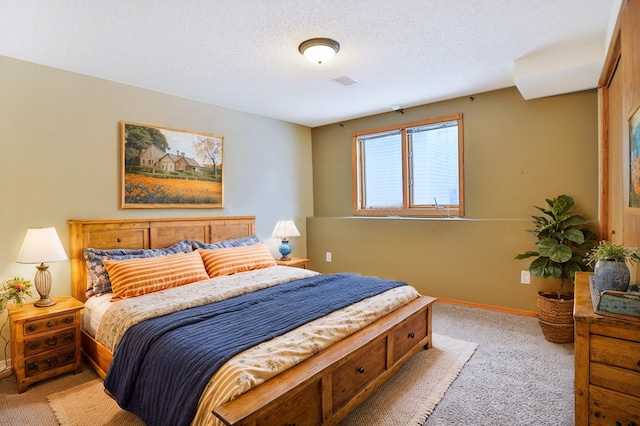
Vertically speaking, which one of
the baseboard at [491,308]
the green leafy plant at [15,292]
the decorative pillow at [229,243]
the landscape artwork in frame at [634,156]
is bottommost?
the baseboard at [491,308]

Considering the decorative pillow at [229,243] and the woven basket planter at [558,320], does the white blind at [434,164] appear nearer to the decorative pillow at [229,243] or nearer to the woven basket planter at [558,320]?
the woven basket planter at [558,320]

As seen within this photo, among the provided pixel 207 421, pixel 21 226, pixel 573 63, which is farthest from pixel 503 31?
pixel 21 226

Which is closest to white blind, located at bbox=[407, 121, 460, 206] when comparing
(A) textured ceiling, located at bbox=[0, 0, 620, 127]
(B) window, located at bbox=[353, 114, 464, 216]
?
(B) window, located at bbox=[353, 114, 464, 216]

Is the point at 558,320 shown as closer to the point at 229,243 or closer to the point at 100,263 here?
the point at 229,243

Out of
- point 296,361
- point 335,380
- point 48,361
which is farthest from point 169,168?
point 335,380

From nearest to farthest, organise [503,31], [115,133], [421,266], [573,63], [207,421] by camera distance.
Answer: [207,421]
[503,31]
[573,63]
[115,133]
[421,266]

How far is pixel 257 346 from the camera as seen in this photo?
67.2 inches

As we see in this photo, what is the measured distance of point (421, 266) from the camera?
13.7 feet

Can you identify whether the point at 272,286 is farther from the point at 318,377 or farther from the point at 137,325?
the point at 318,377

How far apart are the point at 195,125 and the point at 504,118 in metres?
3.40

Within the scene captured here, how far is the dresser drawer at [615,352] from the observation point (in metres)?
1.42

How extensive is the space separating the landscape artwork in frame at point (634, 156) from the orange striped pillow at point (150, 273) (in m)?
3.02

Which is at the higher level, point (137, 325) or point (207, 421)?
point (137, 325)

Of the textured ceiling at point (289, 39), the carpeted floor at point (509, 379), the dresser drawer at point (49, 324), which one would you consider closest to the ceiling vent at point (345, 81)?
the textured ceiling at point (289, 39)
